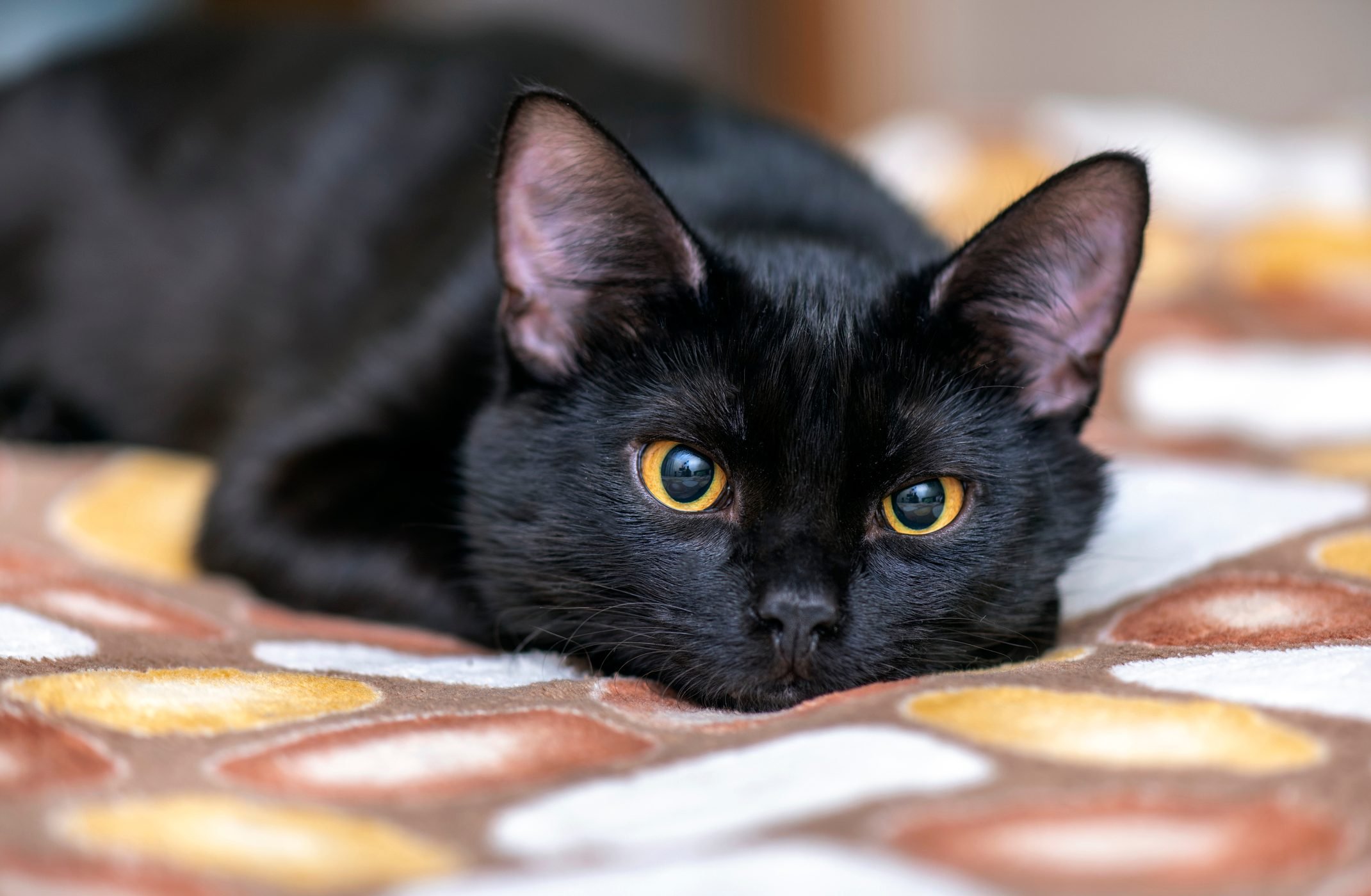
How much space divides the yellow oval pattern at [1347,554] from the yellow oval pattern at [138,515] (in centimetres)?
123

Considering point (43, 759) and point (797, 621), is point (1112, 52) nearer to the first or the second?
point (797, 621)

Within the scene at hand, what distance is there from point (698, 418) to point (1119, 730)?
42 centimetres

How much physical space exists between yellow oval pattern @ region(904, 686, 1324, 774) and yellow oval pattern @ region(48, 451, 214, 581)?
964 millimetres

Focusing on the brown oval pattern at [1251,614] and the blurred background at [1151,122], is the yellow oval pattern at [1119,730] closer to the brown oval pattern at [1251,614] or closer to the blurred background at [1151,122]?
the brown oval pattern at [1251,614]

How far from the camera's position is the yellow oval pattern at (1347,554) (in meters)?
1.24

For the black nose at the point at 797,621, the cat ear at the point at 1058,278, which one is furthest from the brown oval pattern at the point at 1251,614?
the black nose at the point at 797,621

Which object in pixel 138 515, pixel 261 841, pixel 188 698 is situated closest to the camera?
→ pixel 261 841

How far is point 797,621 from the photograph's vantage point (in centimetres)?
98

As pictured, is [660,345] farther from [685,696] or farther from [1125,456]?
[1125,456]

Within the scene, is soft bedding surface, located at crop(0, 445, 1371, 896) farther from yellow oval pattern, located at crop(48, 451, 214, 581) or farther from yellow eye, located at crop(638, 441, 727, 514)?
yellow oval pattern, located at crop(48, 451, 214, 581)

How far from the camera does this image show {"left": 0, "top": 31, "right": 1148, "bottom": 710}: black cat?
1.04 m

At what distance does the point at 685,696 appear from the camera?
1059mm

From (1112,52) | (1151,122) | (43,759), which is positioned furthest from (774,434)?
(1112,52)

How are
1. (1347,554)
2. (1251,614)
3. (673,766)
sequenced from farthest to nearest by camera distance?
(1347,554) → (1251,614) → (673,766)
